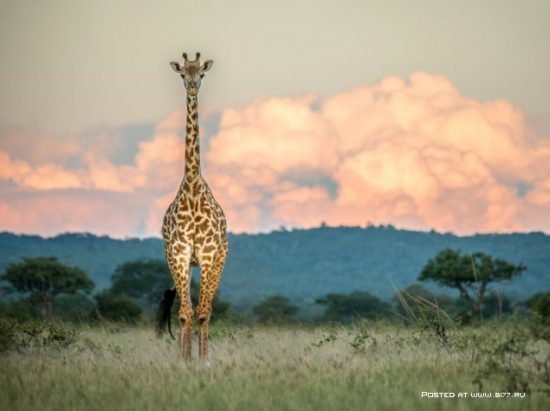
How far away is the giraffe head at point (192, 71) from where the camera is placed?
14750 mm

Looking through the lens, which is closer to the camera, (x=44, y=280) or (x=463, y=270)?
(x=44, y=280)

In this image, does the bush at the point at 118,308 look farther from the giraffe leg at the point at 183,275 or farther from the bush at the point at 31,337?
the giraffe leg at the point at 183,275

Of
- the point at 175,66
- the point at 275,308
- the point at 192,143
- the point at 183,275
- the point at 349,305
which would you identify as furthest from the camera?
the point at 349,305

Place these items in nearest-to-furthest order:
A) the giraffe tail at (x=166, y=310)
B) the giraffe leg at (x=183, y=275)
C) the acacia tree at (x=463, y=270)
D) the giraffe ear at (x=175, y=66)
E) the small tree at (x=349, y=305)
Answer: the giraffe leg at (x=183, y=275)
the giraffe ear at (x=175, y=66)
the giraffe tail at (x=166, y=310)
the acacia tree at (x=463, y=270)
the small tree at (x=349, y=305)

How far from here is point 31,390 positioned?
11078 mm

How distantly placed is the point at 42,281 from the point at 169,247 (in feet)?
145

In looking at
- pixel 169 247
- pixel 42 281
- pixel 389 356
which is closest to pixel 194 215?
pixel 169 247

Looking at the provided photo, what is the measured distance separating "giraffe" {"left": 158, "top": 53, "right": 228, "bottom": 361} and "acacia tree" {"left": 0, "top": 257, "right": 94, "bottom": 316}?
42108 mm

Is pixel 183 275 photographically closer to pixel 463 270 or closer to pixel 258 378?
pixel 258 378

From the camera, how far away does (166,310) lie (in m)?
16.6

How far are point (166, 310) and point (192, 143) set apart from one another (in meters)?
2.96

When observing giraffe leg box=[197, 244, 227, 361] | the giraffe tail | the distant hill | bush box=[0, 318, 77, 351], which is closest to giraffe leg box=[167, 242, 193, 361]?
giraffe leg box=[197, 244, 227, 361]

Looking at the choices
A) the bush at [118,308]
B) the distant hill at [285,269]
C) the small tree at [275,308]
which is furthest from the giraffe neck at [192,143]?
the distant hill at [285,269]

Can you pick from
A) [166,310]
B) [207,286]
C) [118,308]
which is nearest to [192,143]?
[207,286]
